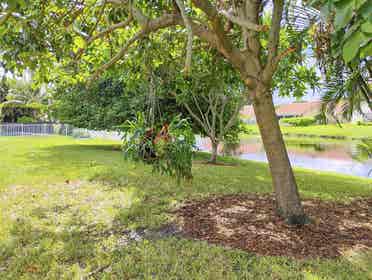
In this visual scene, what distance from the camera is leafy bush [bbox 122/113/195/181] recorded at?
322cm

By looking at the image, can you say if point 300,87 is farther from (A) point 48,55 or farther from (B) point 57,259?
(B) point 57,259

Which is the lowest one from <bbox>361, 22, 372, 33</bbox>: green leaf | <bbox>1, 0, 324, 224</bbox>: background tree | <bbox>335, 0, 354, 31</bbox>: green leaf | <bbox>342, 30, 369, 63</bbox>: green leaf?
<bbox>342, 30, 369, 63</bbox>: green leaf

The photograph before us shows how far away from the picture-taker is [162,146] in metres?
3.16

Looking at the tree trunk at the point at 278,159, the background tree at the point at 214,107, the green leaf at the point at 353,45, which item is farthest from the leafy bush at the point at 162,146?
the background tree at the point at 214,107

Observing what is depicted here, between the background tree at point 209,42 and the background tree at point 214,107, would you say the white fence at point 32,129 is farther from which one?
the background tree at point 209,42

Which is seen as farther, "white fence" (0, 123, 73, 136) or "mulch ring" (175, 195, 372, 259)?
"white fence" (0, 123, 73, 136)

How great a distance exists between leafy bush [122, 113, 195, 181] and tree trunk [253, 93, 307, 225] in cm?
107

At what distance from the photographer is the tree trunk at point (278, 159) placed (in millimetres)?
3799

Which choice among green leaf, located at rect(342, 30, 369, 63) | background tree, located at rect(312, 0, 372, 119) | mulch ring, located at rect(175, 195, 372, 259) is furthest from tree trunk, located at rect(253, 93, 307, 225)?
green leaf, located at rect(342, 30, 369, 63)

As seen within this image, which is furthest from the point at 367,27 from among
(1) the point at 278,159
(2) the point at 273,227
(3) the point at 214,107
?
(3) the point at 214,107

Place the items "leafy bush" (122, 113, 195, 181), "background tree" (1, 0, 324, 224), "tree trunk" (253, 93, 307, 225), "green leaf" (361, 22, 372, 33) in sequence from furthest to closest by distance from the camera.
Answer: "tree trunk" (253, 93, 307, 225)
"background tree" (1, 0, 324, 224)
"leafy bush" (122, 113, 195, 181)
"green leaf" (361, 22, 372, 33)

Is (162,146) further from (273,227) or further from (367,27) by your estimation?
(367,27)

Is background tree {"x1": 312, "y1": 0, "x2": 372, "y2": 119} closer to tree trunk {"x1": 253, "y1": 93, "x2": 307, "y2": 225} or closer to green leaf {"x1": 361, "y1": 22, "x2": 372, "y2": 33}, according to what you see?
green leaf {"x1": 361, "y1": 22, "x2": 372, "y2": 33}

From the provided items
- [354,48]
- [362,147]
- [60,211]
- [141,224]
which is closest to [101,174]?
[60,211]
